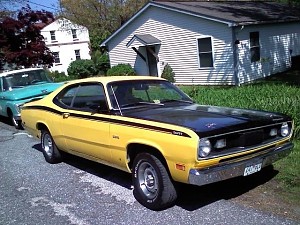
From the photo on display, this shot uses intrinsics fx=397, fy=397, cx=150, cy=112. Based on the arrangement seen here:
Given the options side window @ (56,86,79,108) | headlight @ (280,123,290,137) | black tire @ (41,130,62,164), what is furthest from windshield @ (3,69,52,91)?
headlight @ (280,123,290,137)

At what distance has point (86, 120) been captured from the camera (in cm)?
578

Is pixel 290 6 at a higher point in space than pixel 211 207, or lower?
higher

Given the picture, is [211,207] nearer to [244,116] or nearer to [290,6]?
[244,116]

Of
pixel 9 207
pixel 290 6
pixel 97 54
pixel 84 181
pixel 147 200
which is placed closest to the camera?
pixel 147 200

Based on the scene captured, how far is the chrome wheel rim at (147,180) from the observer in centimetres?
480

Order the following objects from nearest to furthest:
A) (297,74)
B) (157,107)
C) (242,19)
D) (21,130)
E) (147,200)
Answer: (147,200) → (157,107) → (21,130) → (242,19) → (297,74)

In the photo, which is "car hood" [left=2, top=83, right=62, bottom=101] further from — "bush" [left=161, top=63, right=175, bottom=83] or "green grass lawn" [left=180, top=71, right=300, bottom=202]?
"bush" [left=161, top=63, right=175, bottom=83]

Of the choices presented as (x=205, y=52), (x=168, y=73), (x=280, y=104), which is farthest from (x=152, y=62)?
(x=280, y=104)

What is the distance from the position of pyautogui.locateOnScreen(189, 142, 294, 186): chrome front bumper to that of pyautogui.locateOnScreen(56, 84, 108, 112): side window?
1.83m

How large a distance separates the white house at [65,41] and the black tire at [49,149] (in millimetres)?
41512

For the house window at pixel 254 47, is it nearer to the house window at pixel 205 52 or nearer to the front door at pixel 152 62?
the house window at pixel 205 52

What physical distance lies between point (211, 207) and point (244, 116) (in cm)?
118

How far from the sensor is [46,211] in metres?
4.98

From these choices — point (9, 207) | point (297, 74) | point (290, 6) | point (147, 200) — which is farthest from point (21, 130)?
point (290, 6)
